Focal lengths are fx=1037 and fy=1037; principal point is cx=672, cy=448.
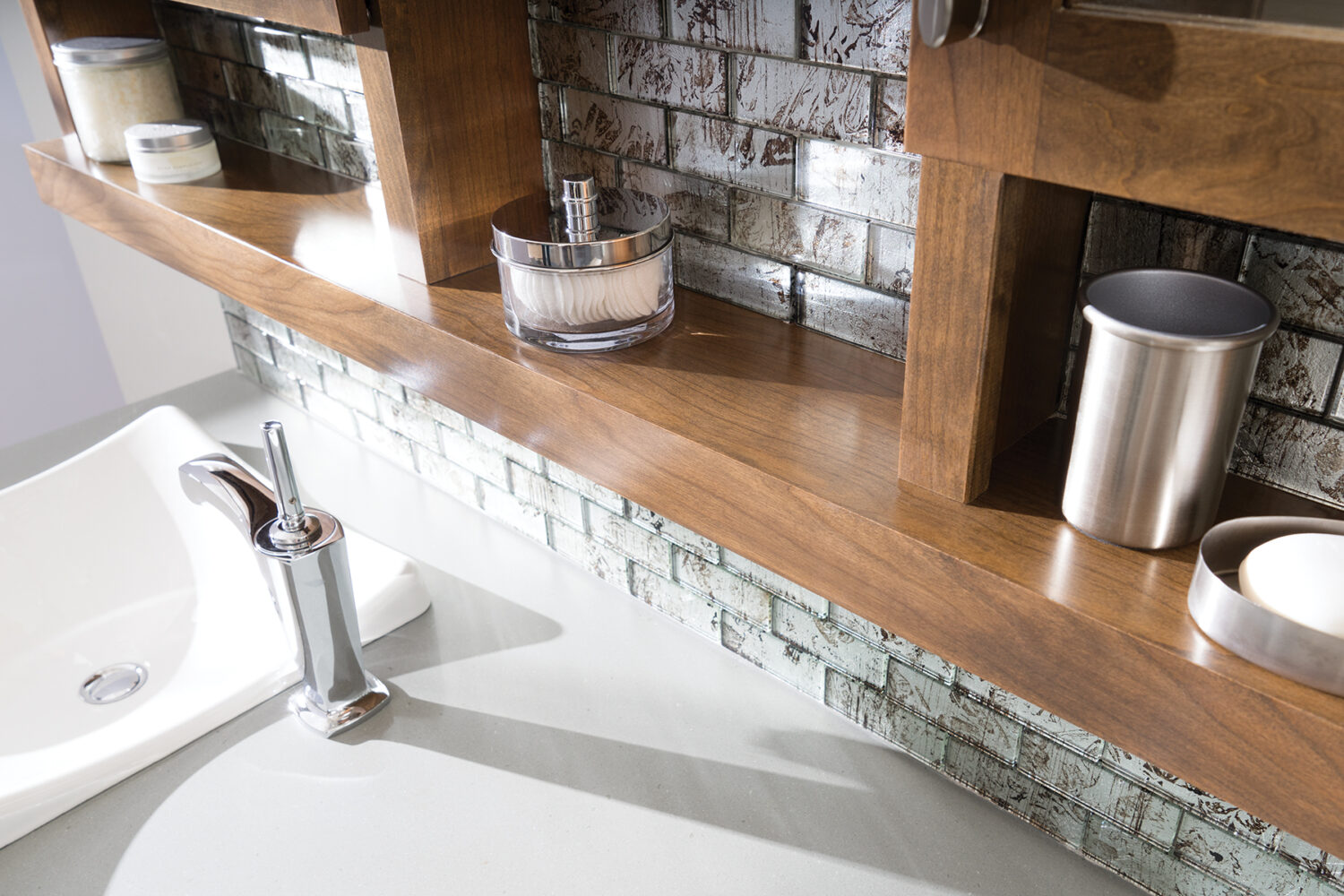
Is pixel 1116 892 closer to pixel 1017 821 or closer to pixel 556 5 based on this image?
pixel 1017 821

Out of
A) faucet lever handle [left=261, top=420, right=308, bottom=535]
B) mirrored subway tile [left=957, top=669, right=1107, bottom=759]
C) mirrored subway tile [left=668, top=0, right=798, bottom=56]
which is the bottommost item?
mirrored subway tile [left=957, top=669, right=1107, bottom=759]

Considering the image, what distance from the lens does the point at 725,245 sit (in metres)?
0.79

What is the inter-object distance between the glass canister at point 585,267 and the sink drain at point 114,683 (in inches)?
18.9

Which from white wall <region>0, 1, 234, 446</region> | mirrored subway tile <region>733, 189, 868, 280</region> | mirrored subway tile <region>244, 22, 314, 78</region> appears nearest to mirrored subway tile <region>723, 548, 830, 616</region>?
mirrored subway tile <region>733, 189, 868, 280</region>

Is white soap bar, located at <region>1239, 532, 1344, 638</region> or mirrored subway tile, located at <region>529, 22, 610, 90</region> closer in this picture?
white soap bar, located at <region>1239, 532, 1344, 638</region>

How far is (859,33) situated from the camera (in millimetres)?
625

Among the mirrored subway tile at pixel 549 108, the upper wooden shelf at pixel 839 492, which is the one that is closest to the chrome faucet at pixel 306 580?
the upper wooden shelf at pixel 839 492

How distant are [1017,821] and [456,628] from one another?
0.48 metres

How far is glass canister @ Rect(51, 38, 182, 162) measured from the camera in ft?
3.51

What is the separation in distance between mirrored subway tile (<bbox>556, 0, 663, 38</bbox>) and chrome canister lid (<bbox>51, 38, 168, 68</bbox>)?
1.81 ft

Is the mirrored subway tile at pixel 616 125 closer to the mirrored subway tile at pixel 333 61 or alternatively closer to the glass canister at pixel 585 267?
the glass canister at pixel 585 267

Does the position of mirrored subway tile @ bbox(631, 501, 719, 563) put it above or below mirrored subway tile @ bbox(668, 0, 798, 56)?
below

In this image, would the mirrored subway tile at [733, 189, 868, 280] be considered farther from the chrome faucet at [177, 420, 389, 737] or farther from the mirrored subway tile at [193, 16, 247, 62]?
the mirrored subway tile at [193, 16, 247, 62]

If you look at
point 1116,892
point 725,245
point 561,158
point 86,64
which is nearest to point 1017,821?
point 1116,892
